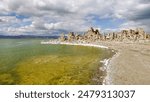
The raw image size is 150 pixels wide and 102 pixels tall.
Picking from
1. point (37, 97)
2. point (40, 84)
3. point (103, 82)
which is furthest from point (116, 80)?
point (37, 97)

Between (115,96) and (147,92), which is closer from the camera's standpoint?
(115,96)

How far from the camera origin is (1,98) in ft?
84.9

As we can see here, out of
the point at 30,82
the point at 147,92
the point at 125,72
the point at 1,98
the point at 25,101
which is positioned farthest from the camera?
the point at 125,72

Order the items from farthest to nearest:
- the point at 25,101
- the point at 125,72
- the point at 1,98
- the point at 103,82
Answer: the point at 125,72, the point at 103,82, the point at 1,98, the point at 25,101

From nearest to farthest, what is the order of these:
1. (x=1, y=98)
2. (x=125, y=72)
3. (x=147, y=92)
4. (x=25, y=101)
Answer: (x=25, y=101)
(x=1, y=98)
(x=147, y=92)
(x=125, y=72)

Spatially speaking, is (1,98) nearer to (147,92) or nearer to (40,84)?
(40,84)

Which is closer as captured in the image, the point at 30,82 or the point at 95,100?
the point at 95,100

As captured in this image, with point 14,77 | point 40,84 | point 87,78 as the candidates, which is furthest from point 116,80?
point 14,77

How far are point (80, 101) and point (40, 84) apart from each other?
13949mm

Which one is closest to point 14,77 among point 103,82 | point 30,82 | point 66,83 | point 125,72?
point 30,82

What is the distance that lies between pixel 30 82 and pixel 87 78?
9026mm

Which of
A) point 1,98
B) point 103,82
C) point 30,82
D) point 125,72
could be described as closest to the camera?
point 1,98

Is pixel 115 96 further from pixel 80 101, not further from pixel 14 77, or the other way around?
pixel 14 77

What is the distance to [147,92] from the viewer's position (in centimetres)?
2806
